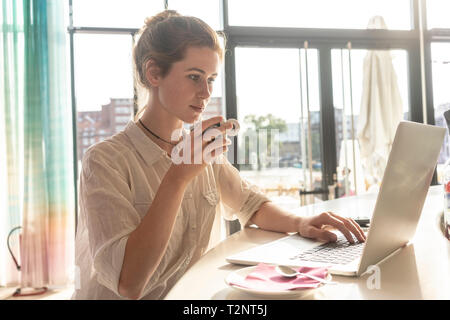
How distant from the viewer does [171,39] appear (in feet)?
4.06

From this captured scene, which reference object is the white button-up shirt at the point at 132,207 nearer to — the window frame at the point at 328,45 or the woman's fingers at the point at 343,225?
the woman's fingers at the point at 343,225

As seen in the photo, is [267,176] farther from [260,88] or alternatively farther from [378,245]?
[378,245]

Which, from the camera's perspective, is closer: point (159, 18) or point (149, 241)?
point (149, 241)

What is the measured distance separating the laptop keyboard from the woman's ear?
67cm

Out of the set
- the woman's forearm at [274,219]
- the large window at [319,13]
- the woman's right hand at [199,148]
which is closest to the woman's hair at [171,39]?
the woman's right hand at [199,148]

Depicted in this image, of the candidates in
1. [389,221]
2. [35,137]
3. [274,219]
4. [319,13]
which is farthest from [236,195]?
[319,13]

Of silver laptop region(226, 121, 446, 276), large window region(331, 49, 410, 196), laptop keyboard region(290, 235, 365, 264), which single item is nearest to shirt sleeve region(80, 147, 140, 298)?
silver laptop region(226, 121, 446, 276)

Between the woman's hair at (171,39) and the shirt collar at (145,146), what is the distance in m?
0.16

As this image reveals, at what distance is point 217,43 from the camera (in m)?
1.28

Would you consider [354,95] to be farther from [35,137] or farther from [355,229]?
[355,229]

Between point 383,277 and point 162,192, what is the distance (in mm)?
508

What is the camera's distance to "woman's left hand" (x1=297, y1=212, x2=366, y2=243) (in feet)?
3.47

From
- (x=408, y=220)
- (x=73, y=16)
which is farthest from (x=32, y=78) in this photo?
(x=408, y=220)

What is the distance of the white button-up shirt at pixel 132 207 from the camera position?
0.98 m
